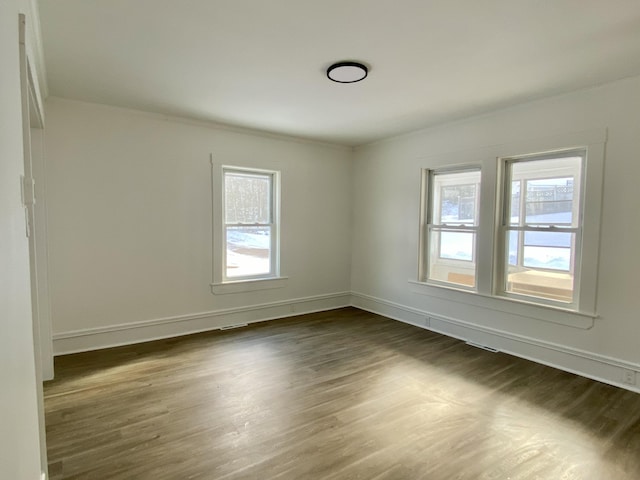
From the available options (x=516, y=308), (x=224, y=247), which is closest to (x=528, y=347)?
(x=516, y=308)

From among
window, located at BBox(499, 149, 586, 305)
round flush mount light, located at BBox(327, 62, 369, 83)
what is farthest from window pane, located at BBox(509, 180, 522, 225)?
round flush mount light, located at BBox(327, 62, 369, 83)

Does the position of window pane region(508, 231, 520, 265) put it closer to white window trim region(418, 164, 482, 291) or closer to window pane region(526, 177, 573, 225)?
window pane region(526, 177, 573, 225)

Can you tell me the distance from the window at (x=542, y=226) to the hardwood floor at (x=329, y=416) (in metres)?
0.83

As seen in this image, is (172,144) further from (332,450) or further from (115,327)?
(332,450)

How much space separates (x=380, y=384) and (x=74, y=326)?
10.4 ft

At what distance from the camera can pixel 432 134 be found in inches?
175

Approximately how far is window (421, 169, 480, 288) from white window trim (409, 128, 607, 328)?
109 mm

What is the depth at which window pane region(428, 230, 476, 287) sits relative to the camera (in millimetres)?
4228

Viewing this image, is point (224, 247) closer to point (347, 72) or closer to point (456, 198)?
point (347, 72)

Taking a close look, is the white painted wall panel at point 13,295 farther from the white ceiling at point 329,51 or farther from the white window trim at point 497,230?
the white window trim at point 497,230

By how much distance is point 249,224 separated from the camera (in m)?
4.80

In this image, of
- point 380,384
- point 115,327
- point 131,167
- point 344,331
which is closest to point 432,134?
point 344,331

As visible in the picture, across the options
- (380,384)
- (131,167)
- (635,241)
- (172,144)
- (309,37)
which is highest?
(309,37)

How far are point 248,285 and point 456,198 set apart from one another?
2955 millimetres
